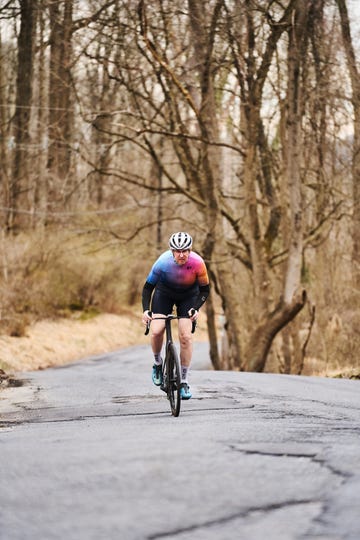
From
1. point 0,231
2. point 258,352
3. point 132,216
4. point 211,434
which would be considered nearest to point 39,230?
point 0,231

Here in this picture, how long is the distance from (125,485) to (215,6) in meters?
17.2

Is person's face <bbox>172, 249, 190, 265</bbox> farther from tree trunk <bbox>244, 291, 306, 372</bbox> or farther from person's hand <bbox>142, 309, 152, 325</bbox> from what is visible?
tree trunk <bbox>244, 291, 306, 372</bbox>

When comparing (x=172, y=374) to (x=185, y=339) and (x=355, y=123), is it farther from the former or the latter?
(x=355, y=123)

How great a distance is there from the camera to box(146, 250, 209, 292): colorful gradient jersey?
898 cm

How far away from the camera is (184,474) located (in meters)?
5.39

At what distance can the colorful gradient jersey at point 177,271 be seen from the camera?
8.98 meters

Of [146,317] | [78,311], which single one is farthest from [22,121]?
[146,317]

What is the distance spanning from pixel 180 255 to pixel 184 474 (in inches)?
139

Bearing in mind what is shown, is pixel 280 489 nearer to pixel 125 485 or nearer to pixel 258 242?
pixel 125 485

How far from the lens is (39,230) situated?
97.8 ft

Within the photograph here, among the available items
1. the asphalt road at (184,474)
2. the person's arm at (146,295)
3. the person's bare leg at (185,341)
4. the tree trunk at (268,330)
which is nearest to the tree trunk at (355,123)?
the tree trunk at (268,330)

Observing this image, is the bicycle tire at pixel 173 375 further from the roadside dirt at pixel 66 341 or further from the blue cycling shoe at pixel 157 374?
the roadside dirt at pixel 66 341

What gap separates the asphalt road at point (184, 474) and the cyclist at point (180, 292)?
0.77 meters

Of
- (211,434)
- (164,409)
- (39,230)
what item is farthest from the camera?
(39,230)
